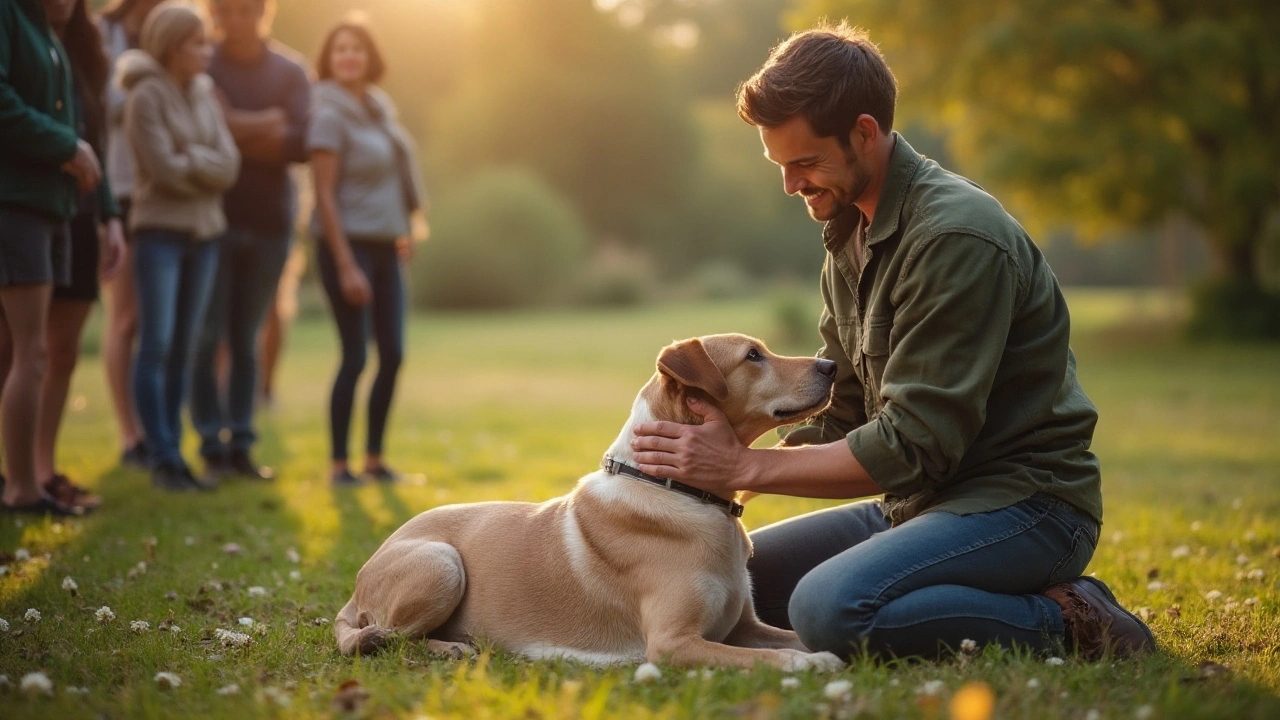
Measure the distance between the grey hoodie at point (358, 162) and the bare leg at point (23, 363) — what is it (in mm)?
2638

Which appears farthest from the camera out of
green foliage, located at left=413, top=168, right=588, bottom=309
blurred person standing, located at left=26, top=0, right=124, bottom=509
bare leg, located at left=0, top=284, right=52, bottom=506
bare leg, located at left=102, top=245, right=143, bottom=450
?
green foliage, located at left=413, top=168, right=588, bottom=309

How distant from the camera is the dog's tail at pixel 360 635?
447 cm

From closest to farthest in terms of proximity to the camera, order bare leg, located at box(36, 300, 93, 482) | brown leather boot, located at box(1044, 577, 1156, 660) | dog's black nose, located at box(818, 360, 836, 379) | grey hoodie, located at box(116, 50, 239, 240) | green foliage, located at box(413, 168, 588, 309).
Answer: brown leather boot, located at box(1044, 577, 1156, 660)
dog's black nose, located at box(818, 360, 836, 379)
bare leg, located at box(36, 300, 93, 482)
grey hoodie, located at box(116, 50, 239, 240)
green foliage, located at box(413, 168, 588, 309)

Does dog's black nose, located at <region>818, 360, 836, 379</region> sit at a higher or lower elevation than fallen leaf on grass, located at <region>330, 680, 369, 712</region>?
higher

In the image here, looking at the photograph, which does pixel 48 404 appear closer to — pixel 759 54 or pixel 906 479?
pixel 906 479

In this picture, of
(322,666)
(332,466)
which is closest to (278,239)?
(332,466)

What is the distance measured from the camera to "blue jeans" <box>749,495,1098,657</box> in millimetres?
4121

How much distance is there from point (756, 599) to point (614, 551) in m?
1.01

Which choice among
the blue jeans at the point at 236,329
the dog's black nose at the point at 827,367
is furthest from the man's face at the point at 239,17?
the dog's black nose at the point at 827,367

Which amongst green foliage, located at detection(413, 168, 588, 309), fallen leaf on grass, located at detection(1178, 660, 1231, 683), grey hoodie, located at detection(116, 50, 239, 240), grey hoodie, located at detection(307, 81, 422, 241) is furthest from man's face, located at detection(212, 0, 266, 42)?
green foliage, located at detection(413, 168, 588, 309)

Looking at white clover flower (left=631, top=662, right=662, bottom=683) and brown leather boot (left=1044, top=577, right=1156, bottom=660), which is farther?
brown leather boot (left=1044, top=577, right=1156, bottom=660)

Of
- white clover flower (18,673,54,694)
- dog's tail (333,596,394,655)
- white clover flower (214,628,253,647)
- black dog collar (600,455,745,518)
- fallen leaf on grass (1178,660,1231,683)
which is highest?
black dog collar (600,455,745,518)

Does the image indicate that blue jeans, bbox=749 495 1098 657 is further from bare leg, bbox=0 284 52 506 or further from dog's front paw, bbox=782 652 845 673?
bare leg, bbox=0 284 52 506

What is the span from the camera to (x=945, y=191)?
14.2 feet
